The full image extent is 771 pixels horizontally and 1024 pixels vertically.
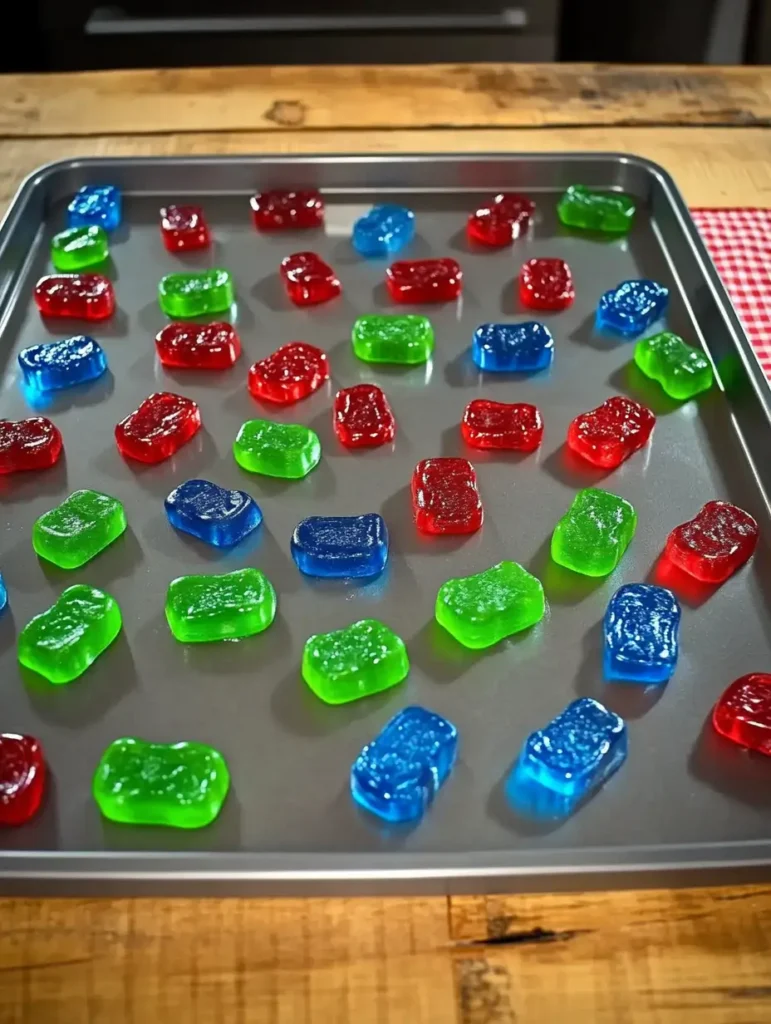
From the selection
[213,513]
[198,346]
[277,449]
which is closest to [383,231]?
[198,346]

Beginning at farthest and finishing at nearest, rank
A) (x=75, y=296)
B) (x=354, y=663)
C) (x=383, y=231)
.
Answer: (x=383, y=231) → (x=75, y=296) → (x=354, y=663)

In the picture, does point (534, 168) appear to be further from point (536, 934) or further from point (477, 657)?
point (536, 934)

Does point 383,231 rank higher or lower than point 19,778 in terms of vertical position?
higher

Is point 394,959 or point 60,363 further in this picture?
point 60,363

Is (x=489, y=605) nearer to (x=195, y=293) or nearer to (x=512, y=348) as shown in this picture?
(x=512, y=348)

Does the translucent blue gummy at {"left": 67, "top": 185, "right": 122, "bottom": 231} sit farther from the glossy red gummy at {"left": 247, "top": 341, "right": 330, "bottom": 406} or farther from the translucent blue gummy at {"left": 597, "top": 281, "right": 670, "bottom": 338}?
the translucent blue gummy at {"left": 597, "top": 281, "right": 670, "bottom": 338}

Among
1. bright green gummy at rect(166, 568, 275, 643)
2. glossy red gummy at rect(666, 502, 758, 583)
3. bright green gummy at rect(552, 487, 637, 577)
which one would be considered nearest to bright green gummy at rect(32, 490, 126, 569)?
bright green gummy at rect(166, 568, 275, 643)

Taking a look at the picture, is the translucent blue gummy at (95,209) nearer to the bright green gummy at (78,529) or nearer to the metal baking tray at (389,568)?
the metal baking tray at (389,568)

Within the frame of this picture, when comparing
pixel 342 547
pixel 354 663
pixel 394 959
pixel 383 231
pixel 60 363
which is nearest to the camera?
pixel 394 959
